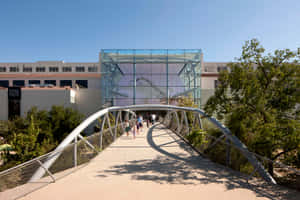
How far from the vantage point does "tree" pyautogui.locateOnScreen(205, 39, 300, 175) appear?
15.4 ft

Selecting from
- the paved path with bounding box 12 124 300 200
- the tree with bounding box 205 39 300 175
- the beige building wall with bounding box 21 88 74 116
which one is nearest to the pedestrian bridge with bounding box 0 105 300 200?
the paved path with bounding box 12 124 300 200

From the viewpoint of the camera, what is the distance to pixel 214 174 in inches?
194

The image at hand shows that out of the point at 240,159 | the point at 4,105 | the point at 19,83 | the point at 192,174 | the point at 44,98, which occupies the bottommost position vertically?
the point at 192,174

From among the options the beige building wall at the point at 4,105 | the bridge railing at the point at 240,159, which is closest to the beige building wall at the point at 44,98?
the beige building wall at the point at 4,105

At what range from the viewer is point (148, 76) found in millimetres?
26000

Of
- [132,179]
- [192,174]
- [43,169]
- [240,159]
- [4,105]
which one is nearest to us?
[43,169]

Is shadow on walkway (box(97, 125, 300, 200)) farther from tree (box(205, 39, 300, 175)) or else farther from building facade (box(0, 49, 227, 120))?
building facade (box(0, 49, 227, 120))

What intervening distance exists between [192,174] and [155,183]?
4.09 ft

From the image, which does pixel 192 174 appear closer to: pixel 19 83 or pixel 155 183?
pixel 155 183

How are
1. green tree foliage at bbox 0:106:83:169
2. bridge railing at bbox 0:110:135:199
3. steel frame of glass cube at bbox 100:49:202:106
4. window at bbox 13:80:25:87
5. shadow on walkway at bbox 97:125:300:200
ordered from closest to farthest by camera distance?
1. bridge railing at bbox 0:110:135:199
2. shadow on walkway at bbox 97:125:300:200
3. green tree foliage at bbox 0:106:83:169
4. steel frame of glass cube at bbox 100:49:202:106
5. window at bbox 13:80:25:87

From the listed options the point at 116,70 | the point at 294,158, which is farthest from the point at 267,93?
the point at 116,70

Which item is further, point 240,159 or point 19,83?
point 19,83

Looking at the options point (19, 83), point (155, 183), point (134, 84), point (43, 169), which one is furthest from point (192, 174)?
point (19, 83)

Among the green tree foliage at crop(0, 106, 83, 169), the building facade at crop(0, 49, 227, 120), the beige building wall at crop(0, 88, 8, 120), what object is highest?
the building facade at crop(0, 49, 227, 120)
